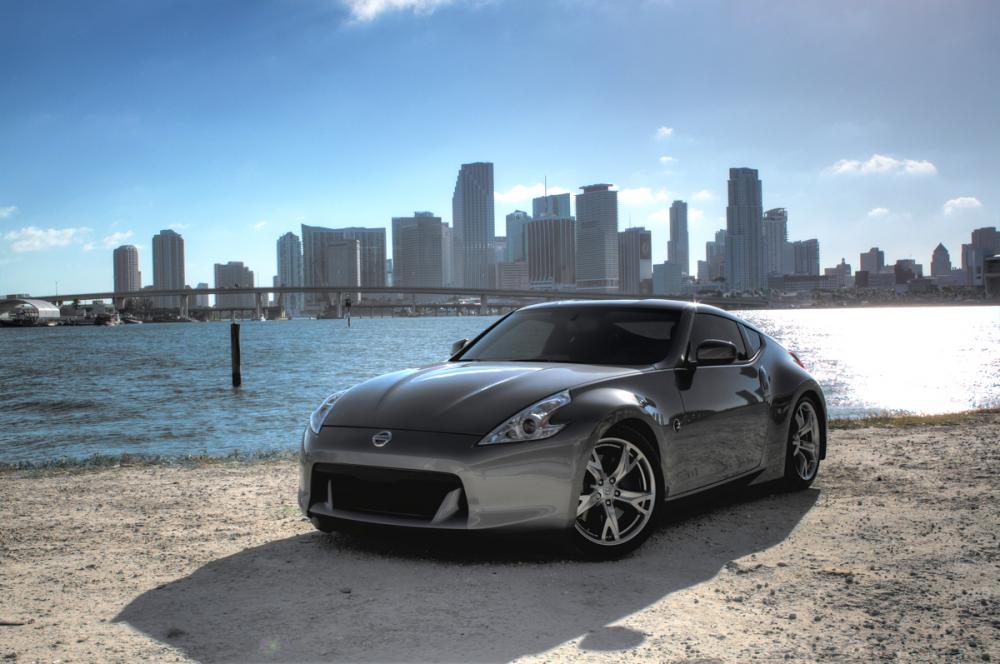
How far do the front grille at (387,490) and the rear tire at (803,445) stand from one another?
3.01m

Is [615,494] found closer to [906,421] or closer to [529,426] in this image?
[529,426]

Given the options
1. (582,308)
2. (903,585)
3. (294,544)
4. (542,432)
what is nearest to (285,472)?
(294,544)

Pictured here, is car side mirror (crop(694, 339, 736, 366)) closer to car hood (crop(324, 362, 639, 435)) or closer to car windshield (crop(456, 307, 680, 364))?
car windshield (crop(456, 307, 680, 364))

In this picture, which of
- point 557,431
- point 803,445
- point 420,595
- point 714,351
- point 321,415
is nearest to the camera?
point 420,595

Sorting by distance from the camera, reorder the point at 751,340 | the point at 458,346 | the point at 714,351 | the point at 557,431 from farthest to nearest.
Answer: the point at 751,340
the point at 458,346
the point at 714,351
the point at 557,431

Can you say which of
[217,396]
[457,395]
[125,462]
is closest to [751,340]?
[457,395]

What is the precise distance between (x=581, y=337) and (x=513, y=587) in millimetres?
1866

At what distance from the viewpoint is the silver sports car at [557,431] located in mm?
4121

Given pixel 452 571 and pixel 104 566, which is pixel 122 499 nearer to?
pixel 104 566

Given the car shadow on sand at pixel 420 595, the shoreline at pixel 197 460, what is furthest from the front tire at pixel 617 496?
the shoreline at pixel 197 460

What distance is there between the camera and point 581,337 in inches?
213

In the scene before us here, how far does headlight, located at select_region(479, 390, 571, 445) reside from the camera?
13.6 feet

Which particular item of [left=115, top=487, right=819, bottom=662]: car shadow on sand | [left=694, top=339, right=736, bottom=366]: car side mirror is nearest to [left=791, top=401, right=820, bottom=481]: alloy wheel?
[left=115, top=487, right=819, bottom=662]: car shadow on sand

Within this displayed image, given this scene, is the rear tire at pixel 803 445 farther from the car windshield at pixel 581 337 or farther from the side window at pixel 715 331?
the car windshield at pixel 581 337
